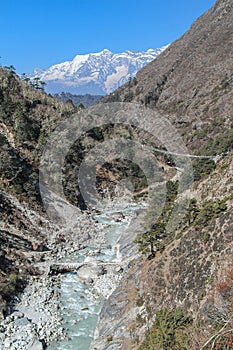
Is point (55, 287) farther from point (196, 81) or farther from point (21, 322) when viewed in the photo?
point (196, 81)

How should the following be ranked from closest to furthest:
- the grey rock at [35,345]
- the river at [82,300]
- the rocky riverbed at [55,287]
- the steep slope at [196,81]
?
the grey rock at [35,345] → the rocky riverbed at [55,287] → the river at [82,300] → the steep slope at [196,81]

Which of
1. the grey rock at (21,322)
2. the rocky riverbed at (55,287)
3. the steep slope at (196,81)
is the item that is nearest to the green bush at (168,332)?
the rocky riverbed at (55,287)

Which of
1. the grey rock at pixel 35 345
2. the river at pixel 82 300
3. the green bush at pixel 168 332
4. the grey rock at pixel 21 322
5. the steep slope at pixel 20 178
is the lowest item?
the green bush at pixel 168 332

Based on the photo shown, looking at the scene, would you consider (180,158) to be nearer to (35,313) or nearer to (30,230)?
(30,230)

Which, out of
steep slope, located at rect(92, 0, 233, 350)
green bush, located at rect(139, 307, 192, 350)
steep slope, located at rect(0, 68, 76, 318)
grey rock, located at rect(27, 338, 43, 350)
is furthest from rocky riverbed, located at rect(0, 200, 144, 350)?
green bush, located at rect(139, 307, 192, 350)

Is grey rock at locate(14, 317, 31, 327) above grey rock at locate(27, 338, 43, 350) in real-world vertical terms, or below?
above

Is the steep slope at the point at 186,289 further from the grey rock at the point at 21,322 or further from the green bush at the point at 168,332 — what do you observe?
the grey rock at the point at 21,322

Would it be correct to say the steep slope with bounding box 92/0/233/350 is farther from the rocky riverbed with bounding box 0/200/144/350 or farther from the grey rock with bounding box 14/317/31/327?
the grey rock with bounding box 14/317/31/327

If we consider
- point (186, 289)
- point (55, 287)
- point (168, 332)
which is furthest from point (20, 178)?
point (168, 332)

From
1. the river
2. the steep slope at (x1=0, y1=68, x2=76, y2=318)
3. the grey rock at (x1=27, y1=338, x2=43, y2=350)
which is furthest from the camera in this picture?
the steep slope at (x1=0, y1=68, x2=76, y2=318)

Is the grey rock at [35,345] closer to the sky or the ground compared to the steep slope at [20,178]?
closer to the ground

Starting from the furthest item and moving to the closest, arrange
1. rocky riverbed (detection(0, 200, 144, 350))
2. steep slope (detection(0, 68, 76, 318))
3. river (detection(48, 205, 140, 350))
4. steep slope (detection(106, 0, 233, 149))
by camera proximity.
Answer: steep slope (detection(106, 0, 233, 149)) → steep slope (detection(0, 68, 76, 318)) → river (detection(48, 205, 140, 350)) → rocky riverbed (detection(0, 200, 144, 350))

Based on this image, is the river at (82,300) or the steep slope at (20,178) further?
the steep slope at (20,178)

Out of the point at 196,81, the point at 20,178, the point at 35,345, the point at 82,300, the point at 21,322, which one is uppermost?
the point at 196,81
